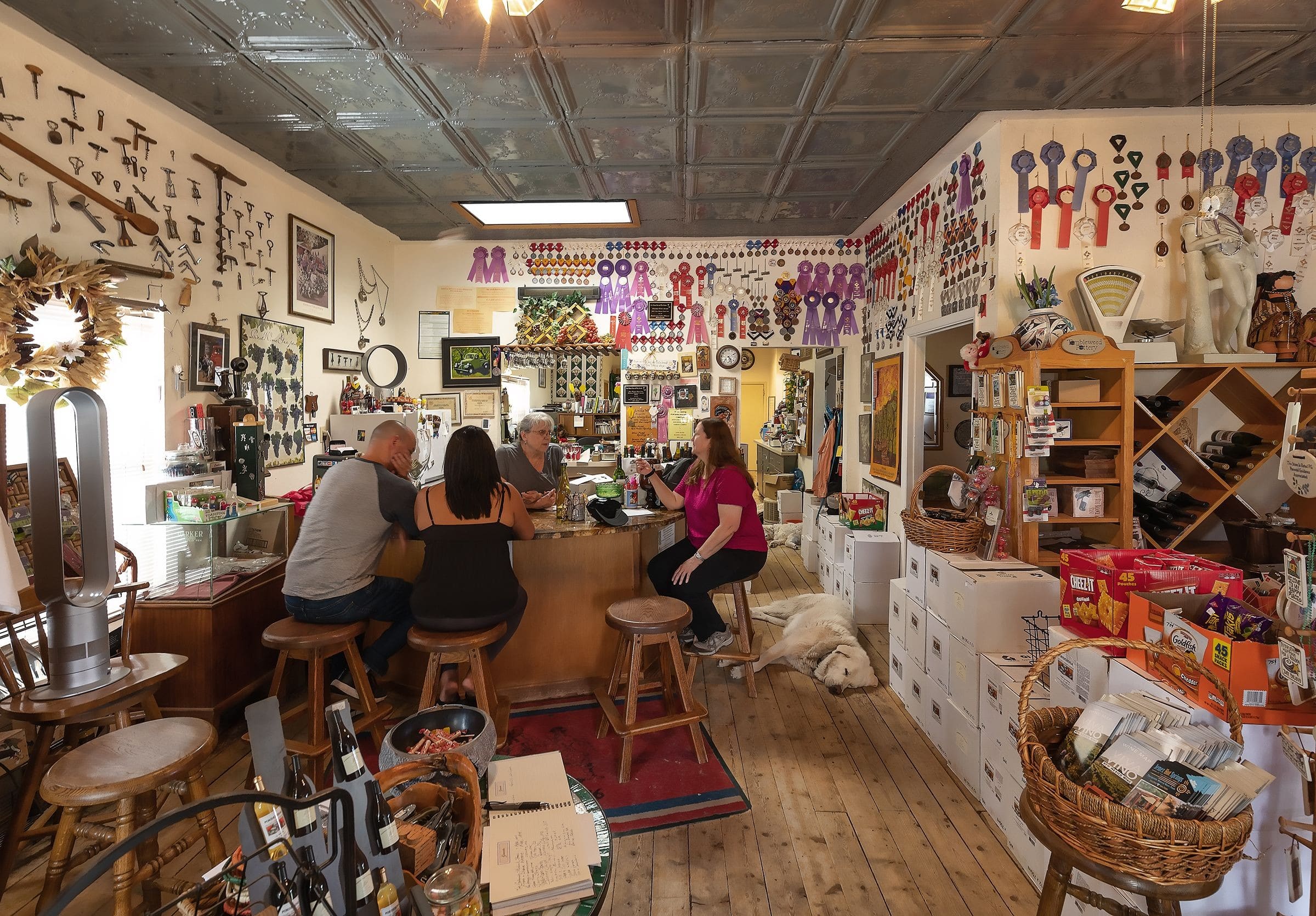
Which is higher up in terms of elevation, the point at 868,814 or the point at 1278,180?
the point at 1278,180

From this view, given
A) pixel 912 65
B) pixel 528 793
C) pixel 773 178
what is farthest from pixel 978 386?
pixel 528 793

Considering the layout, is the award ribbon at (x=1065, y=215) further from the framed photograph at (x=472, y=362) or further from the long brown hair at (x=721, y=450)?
the framed photograph at (x=472, y=362)

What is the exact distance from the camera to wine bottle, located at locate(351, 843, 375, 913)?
944 millimetres

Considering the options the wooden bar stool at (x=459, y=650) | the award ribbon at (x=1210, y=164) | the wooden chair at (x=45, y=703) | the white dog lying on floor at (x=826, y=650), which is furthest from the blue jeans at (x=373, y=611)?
the award ribbon at (x=1210, y=164)

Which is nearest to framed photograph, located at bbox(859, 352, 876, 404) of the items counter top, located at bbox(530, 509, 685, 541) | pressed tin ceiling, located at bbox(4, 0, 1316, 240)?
pressed tin ceiling, located at bbox(4, 0, 1316, 240)

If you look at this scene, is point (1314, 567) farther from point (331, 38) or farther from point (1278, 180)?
point (331, 38)

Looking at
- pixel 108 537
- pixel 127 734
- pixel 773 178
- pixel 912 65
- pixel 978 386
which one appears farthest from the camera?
pixel 773 178

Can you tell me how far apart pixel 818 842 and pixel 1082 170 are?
11.7 feet

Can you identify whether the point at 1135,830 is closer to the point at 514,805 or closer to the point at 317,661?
the point at 514,805

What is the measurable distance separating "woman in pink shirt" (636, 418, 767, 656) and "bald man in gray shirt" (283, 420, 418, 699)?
1445 mm

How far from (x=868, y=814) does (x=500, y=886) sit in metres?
1.95

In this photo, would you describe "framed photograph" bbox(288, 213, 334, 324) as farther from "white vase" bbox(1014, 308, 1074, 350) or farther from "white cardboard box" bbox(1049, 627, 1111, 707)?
"white cardboard box" bbox(1049, 627, 1111, 707)

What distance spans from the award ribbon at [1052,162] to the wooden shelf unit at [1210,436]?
1060mm

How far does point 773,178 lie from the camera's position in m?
4.66
